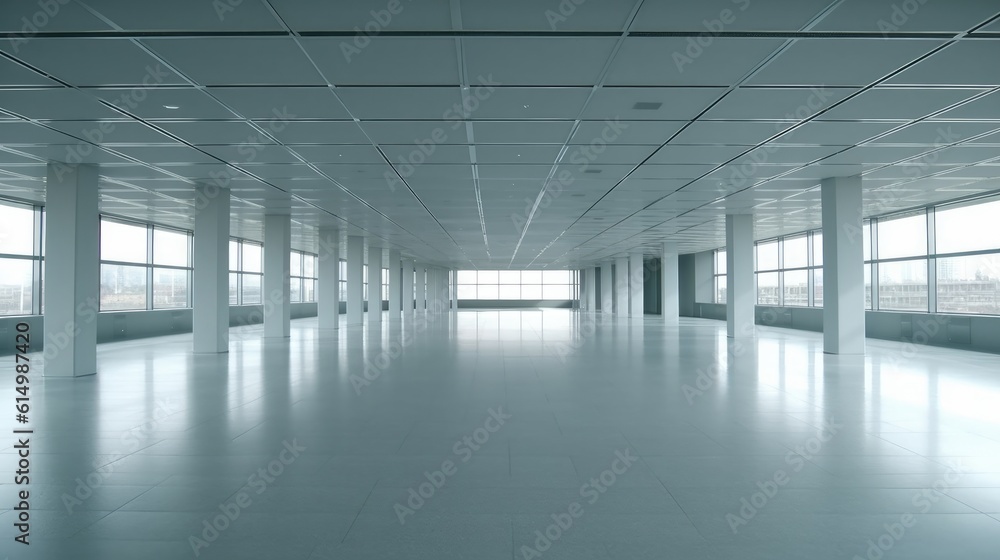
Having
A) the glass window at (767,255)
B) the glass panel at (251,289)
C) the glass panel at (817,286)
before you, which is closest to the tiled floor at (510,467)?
the glass panel at (817,286)

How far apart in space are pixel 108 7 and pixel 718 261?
143ft

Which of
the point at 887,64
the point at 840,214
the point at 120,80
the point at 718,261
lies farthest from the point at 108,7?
the point at 718,261

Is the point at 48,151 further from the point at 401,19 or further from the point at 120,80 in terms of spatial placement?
the point at 401,19

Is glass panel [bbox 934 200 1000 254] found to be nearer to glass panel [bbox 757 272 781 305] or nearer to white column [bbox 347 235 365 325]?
glass panel [bbox 757 272 781 305]

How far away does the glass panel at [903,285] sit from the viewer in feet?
74.2

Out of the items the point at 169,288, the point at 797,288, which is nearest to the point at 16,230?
the point at 169,288

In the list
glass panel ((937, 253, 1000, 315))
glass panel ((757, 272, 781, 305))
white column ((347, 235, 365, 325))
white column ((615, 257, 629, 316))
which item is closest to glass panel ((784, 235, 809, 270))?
glass panel ((757, 272, 781, 305))

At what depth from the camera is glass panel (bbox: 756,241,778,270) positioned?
35.4 m

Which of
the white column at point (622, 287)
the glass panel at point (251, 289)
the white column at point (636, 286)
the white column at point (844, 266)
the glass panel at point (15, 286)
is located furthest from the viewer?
the white column at point (622, 287)

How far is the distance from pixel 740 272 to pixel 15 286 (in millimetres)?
25839

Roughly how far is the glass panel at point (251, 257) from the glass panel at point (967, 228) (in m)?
34.1

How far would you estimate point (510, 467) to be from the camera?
6.21 m

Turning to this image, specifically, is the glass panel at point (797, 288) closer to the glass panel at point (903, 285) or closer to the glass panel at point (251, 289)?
the glass panel at point (903, 285)

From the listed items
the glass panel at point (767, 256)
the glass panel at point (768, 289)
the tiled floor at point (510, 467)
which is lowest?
the tiled floor at point (510, 467)
